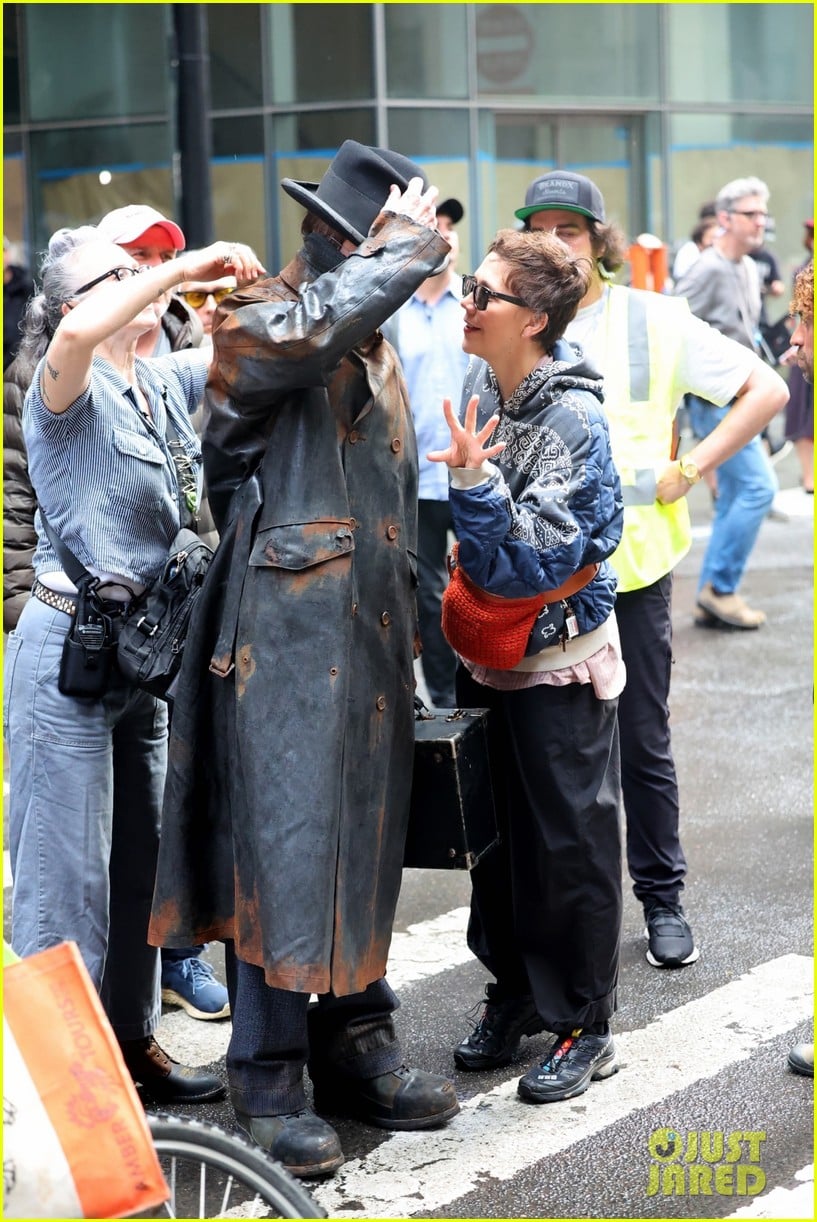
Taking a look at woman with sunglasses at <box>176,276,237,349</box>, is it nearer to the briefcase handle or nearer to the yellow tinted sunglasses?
the yellow tinted sunglasses

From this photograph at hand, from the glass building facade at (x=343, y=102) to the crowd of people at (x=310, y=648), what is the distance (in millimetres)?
12671

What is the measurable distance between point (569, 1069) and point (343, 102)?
Answer: 45.1ft

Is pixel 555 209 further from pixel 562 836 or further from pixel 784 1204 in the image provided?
pixel 784 1204

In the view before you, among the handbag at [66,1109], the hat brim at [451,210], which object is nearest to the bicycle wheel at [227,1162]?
the handbag at [66,1109]

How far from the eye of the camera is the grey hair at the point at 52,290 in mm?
3850

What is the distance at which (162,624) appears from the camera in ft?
12.3

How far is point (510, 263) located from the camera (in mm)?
3881

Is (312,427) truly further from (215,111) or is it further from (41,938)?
(215,111)

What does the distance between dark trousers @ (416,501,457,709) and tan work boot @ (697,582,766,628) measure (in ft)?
8.44

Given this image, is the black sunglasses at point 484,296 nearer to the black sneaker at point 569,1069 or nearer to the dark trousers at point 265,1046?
the dark trousers at point 265,1046

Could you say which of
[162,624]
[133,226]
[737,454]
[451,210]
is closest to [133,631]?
[162,624]

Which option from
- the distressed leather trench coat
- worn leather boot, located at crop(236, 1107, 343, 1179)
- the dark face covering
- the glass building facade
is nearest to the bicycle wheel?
the distressed leather trench coat

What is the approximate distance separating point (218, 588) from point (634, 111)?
15389 mm

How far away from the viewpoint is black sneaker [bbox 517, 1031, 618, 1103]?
4090 mm
